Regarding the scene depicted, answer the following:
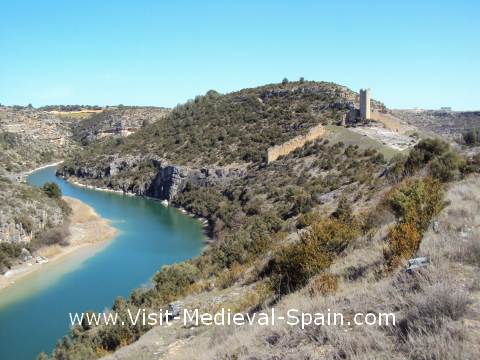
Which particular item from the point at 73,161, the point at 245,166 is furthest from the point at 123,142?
the point at 245,166

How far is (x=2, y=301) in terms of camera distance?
2122 cm

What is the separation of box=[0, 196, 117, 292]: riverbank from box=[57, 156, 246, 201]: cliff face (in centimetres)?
961

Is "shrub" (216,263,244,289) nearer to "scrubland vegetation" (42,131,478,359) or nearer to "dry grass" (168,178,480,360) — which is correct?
"scrubland vegetation" (42,131,478,359)

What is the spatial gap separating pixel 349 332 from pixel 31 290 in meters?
22.2

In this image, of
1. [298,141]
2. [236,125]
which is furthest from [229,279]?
[236,125]

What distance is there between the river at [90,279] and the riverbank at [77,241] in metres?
0.56

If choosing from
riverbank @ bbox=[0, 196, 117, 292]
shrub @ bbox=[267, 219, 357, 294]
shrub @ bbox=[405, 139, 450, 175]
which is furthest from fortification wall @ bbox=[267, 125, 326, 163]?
shrub @ bbox=[267, 219, 357, 294]

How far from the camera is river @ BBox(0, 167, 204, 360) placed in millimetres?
17531

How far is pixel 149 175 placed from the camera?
53.5 meters

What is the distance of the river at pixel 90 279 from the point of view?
57.5 ft

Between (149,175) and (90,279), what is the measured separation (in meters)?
30.3

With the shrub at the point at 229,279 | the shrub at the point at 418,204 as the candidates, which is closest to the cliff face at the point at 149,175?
the shrub at the point at 229,279

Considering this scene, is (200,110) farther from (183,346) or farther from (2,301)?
(183,346)

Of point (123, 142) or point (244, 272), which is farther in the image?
point (123, 142)
